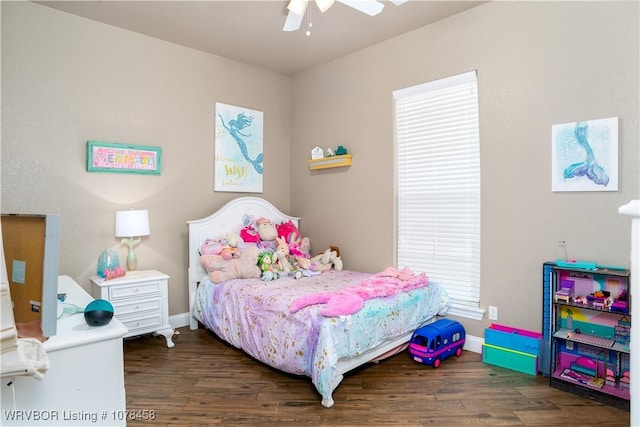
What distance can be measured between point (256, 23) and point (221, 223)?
1924mm

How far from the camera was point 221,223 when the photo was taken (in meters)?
3.85

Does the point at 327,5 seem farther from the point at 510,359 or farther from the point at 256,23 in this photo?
the point at 510,359

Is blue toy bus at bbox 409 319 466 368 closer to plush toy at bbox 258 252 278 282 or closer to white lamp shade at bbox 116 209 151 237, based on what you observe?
plush toy at bbox 258 252 278 282

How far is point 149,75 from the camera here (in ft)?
11.8

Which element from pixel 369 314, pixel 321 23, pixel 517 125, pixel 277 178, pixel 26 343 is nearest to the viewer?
pixel 26 343

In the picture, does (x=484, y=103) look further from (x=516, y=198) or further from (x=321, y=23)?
(x=321, y=23)

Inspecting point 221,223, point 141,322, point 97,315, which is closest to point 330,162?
point 221,223

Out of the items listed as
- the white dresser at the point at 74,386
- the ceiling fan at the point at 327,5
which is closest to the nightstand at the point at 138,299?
the white dresser at the point at 74,386

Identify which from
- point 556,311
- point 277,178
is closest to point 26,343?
point 556,311

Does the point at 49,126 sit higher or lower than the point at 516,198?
higher

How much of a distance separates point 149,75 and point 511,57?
3.21 meters

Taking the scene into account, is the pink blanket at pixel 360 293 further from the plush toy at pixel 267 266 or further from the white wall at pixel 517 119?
the plush toy at pixel 267 266

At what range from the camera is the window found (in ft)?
10.4

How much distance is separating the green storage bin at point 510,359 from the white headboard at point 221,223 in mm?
2512
